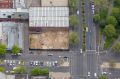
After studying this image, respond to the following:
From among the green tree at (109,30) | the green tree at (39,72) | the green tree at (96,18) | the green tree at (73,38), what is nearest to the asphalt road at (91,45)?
the green tree at (96,18)

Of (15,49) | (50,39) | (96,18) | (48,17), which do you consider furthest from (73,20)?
(15,49)

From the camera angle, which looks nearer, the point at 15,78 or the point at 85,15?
the point at 15,78

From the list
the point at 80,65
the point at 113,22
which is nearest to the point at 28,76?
the point at 80,65

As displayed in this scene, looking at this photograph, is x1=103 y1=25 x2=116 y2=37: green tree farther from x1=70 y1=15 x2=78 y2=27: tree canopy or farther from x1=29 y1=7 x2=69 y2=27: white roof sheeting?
x1=29 y1=7 x2=69 y2=27: white roof sheeting

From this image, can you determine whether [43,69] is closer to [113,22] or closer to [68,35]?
[68,35]

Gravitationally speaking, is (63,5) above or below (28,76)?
above

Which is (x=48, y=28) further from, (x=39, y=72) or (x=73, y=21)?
(x=39, y=72)
